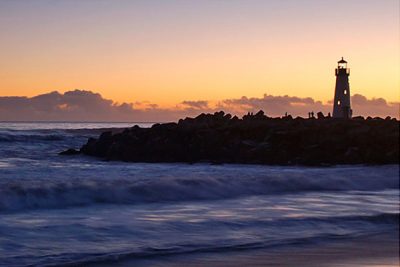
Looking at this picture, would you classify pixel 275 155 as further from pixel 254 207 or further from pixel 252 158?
pixel 254 207

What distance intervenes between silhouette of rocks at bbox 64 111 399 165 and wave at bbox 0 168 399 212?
325 millimetres

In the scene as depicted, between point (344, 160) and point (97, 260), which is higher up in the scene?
point (344, 160)

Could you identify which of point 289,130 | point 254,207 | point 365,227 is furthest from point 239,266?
point 289,130

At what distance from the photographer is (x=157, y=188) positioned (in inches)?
372

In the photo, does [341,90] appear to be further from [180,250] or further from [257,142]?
[180,250]

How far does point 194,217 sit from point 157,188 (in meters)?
2.28

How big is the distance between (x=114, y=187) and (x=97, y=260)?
440cm

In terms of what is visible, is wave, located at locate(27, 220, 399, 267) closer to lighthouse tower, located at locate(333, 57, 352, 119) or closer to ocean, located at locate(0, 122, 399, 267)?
ocean, located at locate(0, 122, 399, 267)

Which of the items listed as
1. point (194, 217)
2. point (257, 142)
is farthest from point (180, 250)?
point (257, 142)

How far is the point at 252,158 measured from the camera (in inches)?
605

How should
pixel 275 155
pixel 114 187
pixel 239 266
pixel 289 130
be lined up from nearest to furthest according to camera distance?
pixel 239 266
pixel 114 187
pixel 275 155
pixel 289 130

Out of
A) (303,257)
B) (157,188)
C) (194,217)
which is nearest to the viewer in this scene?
(303,257)

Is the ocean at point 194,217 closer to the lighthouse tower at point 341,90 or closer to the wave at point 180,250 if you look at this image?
the wave at point 180,250

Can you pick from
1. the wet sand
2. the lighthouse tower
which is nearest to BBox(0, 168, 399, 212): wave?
the wet sand
